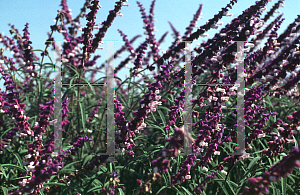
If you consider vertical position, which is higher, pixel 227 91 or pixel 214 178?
pixel 227 91

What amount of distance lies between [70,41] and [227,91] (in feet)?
10.1

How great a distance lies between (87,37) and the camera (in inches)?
144

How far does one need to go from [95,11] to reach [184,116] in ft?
5.75

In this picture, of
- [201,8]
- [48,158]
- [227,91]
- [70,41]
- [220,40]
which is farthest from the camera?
[201,8]

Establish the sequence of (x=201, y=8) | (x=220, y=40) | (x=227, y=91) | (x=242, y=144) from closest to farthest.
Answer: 1. (x=227, y=91)
2. (x=242, y=144)
3. (x=220, y=40)
4. (x=201, y=8)

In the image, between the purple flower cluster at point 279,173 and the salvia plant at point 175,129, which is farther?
the salvia plant at point 175,129

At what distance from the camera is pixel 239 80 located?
3070 millimetres

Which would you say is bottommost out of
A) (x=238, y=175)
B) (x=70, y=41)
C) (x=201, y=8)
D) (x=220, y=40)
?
(x=238, y=175)

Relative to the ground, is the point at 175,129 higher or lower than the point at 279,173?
higher

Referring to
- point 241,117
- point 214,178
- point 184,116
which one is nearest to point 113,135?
point 184,116

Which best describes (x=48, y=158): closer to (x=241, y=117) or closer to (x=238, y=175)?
(x=241, y=117)

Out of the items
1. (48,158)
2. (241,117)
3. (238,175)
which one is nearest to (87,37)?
(48,158)

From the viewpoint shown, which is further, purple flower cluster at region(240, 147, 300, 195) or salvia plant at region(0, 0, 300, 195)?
salvia plant at region(0, 0, 300, 195)

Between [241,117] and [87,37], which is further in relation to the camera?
[87,37]
